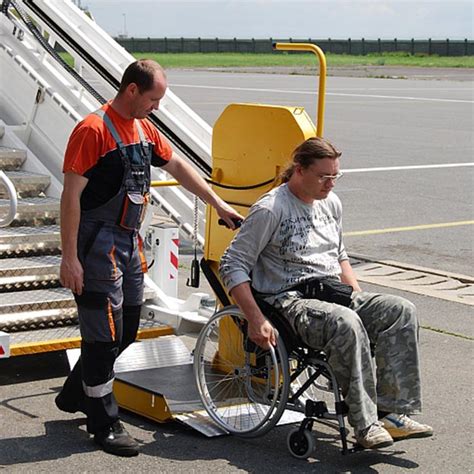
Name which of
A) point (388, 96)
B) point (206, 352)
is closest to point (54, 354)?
point (206, 352)

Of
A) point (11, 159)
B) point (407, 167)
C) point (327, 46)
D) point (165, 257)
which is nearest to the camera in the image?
point (165, 257)

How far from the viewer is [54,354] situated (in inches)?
268

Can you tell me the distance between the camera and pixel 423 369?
6.62m

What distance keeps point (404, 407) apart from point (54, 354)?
260cm

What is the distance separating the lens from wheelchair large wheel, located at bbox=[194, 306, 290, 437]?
5043mm

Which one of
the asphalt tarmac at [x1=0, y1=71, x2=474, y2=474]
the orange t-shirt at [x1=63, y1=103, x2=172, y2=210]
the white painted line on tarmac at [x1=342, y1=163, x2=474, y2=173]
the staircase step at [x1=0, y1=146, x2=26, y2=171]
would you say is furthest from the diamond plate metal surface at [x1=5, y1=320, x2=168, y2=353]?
the white painted line on tarmac at [x1=342, y1=163, x2=474, y2=173]

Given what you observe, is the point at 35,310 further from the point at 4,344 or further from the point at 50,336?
the point at 4,344

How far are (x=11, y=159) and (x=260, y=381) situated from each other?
3.34m

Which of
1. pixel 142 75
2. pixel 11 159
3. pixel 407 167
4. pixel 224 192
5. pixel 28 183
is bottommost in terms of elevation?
pixel 407 167

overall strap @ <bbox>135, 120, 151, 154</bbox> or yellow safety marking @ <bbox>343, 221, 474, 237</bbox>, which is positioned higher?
overall strap @ <bbox>135, 120, 151, 154</bbox>

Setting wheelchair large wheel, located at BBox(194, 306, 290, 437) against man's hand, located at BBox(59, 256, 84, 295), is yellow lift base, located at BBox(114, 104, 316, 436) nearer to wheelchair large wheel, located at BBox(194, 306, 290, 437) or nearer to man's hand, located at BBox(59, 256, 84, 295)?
wheelchair large wheel, located at BBox(194, 306, 290, 437)

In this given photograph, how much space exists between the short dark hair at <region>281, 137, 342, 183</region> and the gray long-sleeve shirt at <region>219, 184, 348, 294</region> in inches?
7.6

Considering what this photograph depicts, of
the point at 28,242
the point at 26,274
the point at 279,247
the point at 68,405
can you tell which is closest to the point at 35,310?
the point at 26,274

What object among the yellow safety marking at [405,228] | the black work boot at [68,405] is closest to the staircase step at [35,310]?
the black work boot at [68,405]
